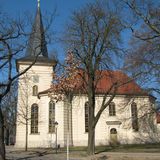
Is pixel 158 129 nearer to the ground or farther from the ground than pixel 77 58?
nearer to the ground

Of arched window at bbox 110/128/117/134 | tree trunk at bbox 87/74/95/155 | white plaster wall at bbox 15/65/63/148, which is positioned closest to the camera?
tree trunk at bbox 87/74/95/155

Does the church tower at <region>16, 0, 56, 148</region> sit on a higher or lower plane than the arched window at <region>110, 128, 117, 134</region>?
higher

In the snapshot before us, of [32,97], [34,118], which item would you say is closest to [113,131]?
[34,118]

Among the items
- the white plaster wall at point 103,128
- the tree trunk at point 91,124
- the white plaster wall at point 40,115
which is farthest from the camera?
the white plaster wall at point 103,128

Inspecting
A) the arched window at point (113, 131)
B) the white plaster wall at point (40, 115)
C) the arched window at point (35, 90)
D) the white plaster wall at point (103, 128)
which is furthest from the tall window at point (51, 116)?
the arched window at point (113, 131)

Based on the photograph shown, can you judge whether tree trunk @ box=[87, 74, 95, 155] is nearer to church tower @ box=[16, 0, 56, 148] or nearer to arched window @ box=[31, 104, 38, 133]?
church tower @ box=[16, 0, 56, 148]

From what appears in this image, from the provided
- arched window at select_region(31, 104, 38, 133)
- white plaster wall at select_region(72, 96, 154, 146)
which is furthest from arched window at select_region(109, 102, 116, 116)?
arched window at select_region(31, 104, 38, 133)

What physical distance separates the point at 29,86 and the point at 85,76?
2047cm

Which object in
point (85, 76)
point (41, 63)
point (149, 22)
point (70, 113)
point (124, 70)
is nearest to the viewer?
point (149, 22)

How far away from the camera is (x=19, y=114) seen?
4406 centimetres

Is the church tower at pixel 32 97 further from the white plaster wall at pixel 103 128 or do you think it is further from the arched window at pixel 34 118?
the white plaster wall at pixel 103 128

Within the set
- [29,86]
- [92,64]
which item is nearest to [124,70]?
[92,64]

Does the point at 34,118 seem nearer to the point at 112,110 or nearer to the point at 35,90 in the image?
the point at 35,90

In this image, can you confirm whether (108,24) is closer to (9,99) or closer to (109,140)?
(109,140)
